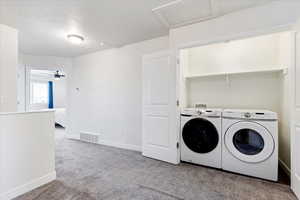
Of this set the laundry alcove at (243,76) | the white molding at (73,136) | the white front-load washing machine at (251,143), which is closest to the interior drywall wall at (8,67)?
the white molding at (73,136)

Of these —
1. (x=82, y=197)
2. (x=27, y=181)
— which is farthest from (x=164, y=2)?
(x=27, y=181)

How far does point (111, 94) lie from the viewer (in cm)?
388

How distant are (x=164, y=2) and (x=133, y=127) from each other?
2526 mm

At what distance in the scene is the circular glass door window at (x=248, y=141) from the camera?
2124 millimetres

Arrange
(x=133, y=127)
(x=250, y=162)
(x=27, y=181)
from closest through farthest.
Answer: (x=27, y=181), (x=250, y=162), (x=133, y=127)

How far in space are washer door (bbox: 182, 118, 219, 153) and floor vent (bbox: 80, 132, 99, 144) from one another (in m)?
2.51

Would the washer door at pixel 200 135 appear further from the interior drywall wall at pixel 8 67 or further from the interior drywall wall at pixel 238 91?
the interior drywall wall at pixel 8 67

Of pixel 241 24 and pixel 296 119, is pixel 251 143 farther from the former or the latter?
pixel 241 24

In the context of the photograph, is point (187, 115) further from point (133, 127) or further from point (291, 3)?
Answer: point (291, 3)

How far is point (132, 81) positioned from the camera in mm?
3541

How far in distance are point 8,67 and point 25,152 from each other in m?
1.84

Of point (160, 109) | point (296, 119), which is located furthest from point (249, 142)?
point (160, 109)

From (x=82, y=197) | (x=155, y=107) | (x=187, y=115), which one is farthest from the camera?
(x=155, y=107)

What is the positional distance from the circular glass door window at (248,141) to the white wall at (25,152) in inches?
106
